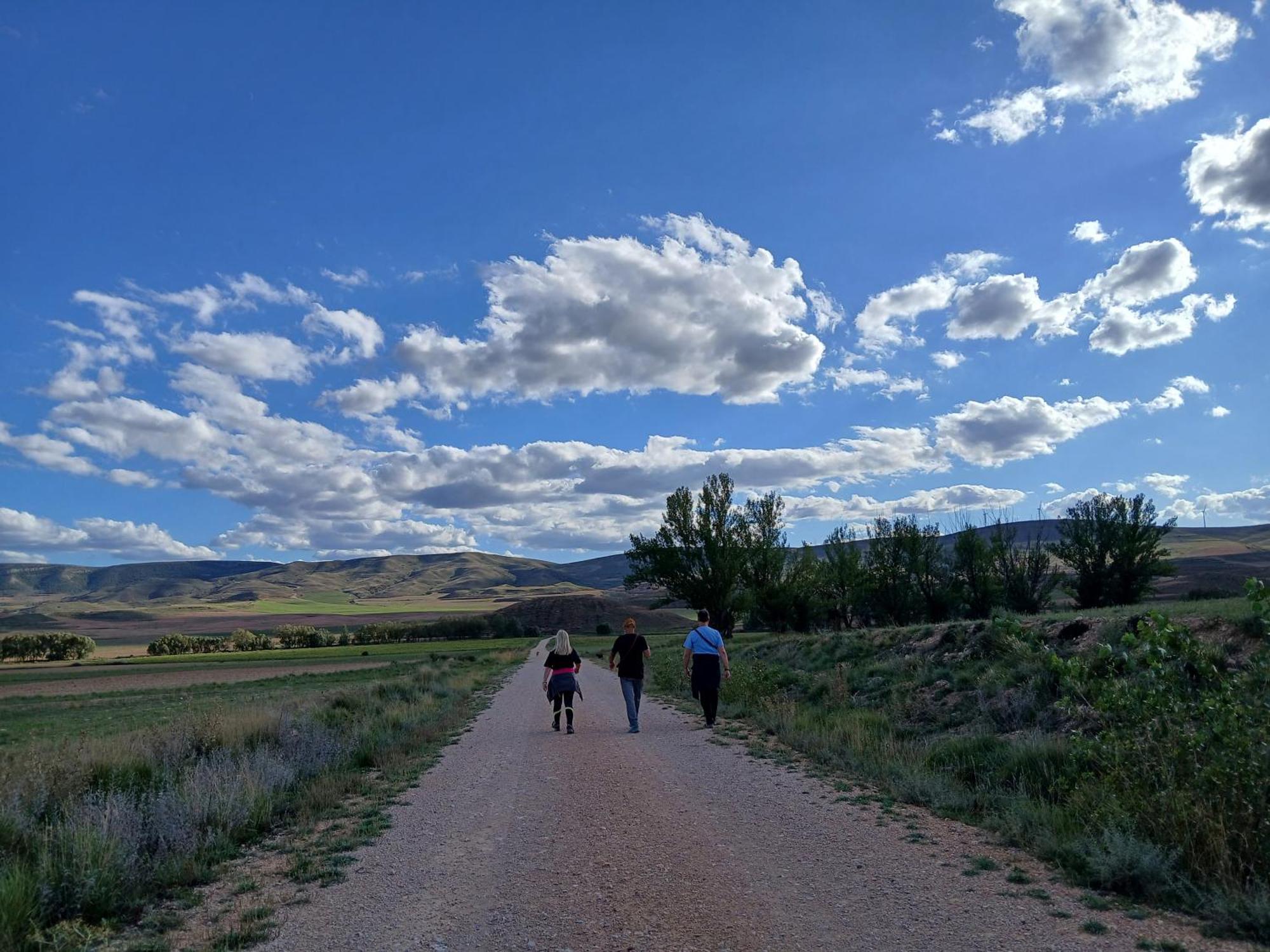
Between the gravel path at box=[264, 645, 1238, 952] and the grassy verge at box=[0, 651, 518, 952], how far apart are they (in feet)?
2.69

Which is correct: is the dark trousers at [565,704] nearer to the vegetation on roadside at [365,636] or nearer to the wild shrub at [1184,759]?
the wild shrub at [1184,759]

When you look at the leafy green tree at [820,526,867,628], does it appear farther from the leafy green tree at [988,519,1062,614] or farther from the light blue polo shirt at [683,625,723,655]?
the light blue polo shirt at [683,625,723,655]

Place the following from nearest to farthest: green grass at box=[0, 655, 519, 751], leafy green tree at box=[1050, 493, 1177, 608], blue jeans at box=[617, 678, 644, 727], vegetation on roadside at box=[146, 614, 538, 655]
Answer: blue jeans at box=[617, 678, 644, 727] < green grass at box=[0, 655, 519, 751] < leafy green tree at box=[1050, 493, 1177, 608] < vegetation on roadside at box=[146, 614, 538, 655]

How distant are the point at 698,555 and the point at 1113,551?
23203mm

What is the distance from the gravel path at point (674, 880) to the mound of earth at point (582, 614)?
349 feet

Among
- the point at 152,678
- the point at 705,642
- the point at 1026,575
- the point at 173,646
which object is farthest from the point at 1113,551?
the point at 173,646

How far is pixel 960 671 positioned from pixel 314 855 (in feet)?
37.5

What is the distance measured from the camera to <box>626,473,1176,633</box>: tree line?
4528 centimetres

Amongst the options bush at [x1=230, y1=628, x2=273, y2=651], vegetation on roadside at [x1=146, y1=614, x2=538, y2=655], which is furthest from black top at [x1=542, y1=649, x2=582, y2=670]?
bush at [x1=230, y1=628, x2=273, y2=651]

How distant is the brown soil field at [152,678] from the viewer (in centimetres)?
5219

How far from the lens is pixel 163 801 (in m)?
7.59

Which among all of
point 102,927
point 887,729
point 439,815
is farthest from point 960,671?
point 102,927

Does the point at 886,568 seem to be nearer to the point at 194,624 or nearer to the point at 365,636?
the point at 365,636

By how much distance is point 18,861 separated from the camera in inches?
238
